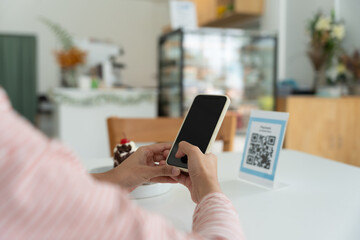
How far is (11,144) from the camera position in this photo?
0.95 ft

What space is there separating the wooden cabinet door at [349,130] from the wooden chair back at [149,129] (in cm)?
180

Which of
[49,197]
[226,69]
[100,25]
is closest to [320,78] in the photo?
[226,69]

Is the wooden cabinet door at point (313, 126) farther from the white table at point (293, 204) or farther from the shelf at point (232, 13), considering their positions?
the shelf at point (232, 13)

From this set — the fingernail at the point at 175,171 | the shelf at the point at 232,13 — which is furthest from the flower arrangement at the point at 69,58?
the fingernail at the point at 175,171

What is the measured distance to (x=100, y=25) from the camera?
715cm

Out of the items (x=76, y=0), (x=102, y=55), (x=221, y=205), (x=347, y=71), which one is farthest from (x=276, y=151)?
(x=76, y=0)

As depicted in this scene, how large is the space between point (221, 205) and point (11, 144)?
0.28 m

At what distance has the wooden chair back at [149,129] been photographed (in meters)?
1.35

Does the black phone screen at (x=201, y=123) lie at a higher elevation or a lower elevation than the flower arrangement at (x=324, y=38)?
Answer: lower

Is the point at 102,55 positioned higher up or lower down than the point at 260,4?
lower down

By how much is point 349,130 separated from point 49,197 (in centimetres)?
304

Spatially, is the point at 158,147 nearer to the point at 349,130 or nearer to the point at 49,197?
the point at 49,197

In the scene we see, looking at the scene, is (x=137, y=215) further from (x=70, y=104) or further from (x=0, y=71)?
(x=0, y=71)

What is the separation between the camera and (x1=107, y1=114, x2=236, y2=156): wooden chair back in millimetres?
1352
